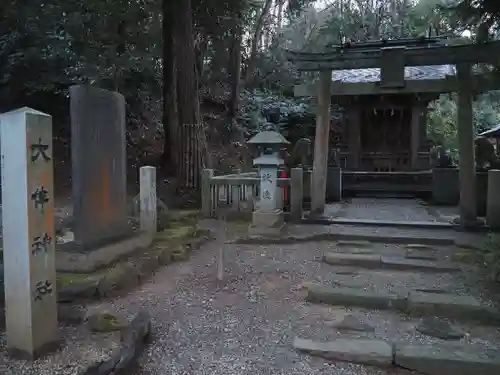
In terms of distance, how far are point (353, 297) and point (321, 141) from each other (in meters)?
4.74

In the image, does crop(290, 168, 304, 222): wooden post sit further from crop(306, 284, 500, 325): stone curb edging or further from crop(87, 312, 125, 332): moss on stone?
crop(87, 312, 125, 332): moss on stone

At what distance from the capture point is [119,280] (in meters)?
4.92

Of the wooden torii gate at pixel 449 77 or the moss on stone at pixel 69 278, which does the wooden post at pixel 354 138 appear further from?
the moss on stone at pixel 69 278

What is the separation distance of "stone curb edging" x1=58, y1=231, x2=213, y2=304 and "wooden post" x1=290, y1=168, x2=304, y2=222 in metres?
2.76

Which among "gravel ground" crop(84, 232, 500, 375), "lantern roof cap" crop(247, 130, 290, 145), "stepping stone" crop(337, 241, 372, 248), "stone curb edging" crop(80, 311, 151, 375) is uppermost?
"lantern roof cap" crop(247, 130, 290, 145)

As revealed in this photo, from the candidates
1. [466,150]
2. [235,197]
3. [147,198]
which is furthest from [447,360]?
[235,197]

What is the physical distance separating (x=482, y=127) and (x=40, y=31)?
1971cm

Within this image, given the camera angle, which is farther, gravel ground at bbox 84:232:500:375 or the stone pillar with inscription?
gravel ground at bbox 84:232:500:375

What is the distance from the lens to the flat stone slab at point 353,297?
4.54 m

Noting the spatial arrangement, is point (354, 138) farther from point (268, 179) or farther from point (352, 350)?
point (352, 350)

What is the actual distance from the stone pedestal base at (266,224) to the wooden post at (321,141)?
1362 mm

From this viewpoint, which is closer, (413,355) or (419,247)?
(413,355)

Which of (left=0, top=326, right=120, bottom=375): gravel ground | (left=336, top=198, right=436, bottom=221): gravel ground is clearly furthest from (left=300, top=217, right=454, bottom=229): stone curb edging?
(left=0, top=326, right=120, bottom=375): gravel ground

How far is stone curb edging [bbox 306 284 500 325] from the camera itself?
166 inches
